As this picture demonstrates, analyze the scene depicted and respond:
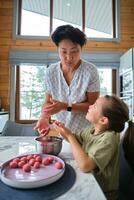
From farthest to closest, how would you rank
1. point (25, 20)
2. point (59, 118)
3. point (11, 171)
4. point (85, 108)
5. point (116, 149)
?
point (25, 20) < point (59, 118) < point (85, 108) < point (116, 149) < point (11, 171)

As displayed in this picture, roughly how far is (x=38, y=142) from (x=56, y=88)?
0.60 meters

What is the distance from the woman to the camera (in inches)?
52.6

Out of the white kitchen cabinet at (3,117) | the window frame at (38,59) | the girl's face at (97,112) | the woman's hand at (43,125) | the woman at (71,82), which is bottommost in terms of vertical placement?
the white kitchen cabinet at (3,117)

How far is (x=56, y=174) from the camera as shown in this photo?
696 mm

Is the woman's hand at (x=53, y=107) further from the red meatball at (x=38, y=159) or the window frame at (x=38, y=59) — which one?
the window frame at (x=38, y=59)

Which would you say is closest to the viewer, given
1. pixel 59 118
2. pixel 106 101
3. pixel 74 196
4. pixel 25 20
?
pixel 74 196

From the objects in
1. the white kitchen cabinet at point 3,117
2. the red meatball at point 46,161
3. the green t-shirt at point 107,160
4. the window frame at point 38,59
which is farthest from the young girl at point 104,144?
the window frame at point 38,59

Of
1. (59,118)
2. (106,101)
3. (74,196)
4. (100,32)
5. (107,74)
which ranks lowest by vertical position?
(74,196)

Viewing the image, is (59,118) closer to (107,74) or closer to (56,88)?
(56,88)

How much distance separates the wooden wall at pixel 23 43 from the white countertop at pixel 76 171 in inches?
113

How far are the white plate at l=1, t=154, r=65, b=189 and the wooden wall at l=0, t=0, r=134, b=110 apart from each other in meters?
3.41

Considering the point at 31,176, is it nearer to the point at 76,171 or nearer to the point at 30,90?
the point at 76,171

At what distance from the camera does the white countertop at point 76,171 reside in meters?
0.61

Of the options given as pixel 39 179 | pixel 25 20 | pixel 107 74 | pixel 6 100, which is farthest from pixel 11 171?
pixel 25 20
